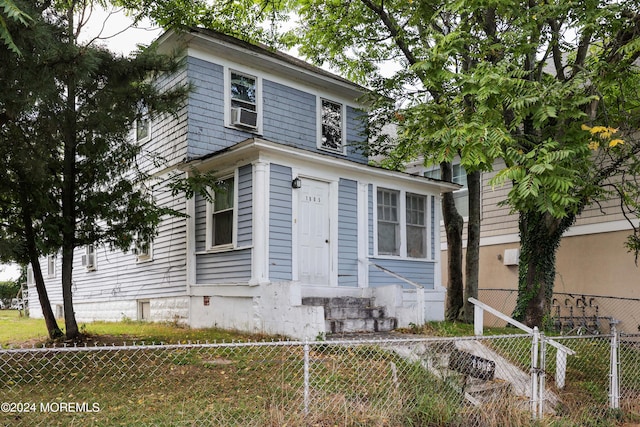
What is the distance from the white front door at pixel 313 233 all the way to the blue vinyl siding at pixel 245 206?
1068 mm

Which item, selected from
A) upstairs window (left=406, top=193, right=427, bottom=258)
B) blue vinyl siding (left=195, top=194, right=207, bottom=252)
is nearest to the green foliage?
blue vinyl siding (left=195, top=194, right=207, bottom=252)

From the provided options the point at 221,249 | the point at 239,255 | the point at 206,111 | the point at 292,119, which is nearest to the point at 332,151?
the point at 292,119

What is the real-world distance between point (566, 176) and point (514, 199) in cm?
73

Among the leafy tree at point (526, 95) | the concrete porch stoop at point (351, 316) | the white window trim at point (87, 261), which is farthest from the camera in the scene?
the white window trim at point (87, 261)

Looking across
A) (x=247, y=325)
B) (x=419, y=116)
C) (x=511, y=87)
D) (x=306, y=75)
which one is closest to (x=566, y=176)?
(x=511, y=87)

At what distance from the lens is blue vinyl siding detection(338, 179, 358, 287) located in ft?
40.9

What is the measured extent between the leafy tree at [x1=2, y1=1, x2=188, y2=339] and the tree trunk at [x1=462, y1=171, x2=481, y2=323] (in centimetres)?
744

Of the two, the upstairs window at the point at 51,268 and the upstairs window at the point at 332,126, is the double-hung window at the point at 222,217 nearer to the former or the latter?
the upstairs window at the point at 332,126

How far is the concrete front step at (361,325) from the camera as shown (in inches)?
409

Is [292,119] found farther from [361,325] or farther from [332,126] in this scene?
[361,325]

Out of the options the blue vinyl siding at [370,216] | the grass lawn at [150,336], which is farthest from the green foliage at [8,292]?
the blue vinyl siding at [370,216]

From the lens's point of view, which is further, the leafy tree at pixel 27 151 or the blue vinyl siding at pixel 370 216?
the blue vinyl siding at pixel 370 216

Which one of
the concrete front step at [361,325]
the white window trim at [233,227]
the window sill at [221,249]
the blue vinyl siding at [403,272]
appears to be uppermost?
the white window trim at [233,227]

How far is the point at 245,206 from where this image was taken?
11398 millimetres
